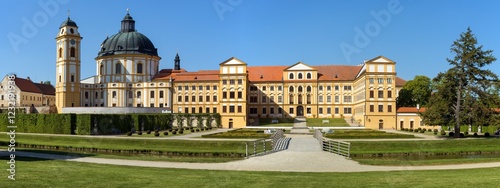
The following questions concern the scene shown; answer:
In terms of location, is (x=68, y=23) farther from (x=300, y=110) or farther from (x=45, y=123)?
(x=300, y=110)

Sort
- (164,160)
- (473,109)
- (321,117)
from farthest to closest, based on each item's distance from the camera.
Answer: (321,117), (473,109), (164,160)

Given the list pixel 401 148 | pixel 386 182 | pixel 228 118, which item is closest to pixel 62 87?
pixel 228 118

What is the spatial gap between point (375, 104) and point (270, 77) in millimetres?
19462

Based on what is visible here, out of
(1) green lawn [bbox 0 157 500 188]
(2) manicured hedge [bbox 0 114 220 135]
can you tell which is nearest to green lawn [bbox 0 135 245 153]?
(2) manicured hedge [bbox 0 114 220 135]

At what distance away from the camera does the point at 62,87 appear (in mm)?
73250

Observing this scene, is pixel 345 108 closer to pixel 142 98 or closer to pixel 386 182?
pixel 142 98

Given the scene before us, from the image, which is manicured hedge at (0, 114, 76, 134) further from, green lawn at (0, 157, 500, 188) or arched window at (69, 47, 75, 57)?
green lawn at (0, 157, 500, 188)

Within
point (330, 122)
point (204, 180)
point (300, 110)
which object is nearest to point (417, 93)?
point (330, 122)

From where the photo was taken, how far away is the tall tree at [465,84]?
38344mm

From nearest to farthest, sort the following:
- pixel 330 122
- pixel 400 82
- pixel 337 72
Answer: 1. pixel 330 122
2. pixel 337 72
3. pixel 400 82

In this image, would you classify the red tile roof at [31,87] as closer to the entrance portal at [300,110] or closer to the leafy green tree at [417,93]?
the entrance portal at [300,110]

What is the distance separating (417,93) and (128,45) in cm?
5065

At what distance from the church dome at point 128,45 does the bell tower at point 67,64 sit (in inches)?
301

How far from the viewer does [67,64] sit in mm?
73000
